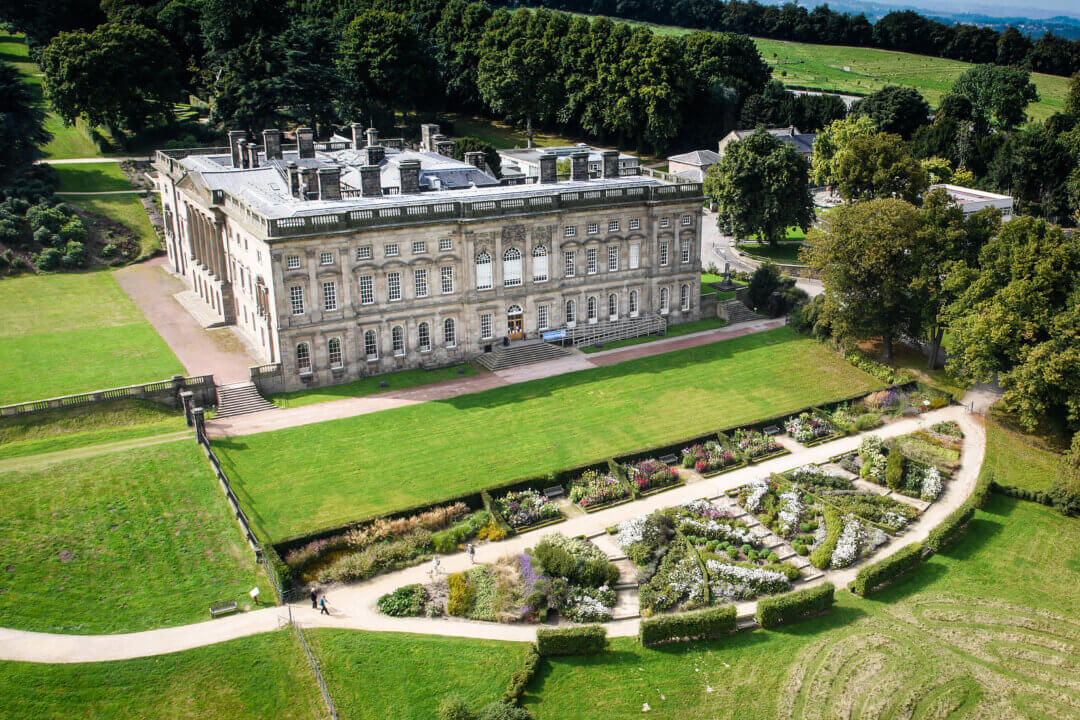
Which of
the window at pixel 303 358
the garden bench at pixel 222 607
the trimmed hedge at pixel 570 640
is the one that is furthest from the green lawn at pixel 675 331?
the garden bench at pixel 222 607

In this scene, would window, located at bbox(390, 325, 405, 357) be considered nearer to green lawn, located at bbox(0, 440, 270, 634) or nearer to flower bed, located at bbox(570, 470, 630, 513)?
green lawn, located at bbox(0, 440, 270, 634)

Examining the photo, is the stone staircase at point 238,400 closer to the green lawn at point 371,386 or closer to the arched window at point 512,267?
the green lawn at point 371,386

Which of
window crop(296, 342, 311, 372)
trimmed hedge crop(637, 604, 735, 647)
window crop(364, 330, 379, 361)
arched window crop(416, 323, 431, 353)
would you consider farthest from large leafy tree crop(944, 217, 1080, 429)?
window crop(296, 342, 311, 372)

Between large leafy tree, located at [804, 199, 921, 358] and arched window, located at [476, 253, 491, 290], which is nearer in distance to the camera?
large leafy tree, located at [804, 199, 921, 358]

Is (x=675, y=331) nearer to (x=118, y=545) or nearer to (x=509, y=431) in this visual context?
(x=509, y=431)

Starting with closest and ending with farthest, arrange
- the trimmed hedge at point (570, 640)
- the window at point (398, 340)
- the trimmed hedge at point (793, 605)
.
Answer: the trimmed hedge at point (570, 640) < the trimmed hedge at point (793, 605) < the window at point (398, 340)
